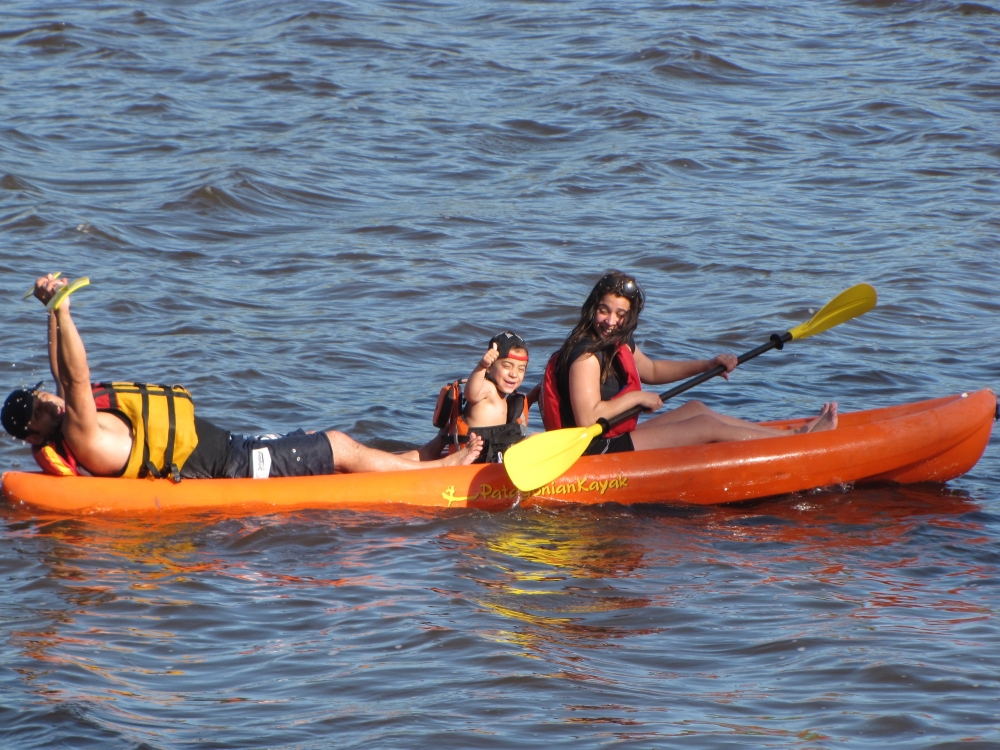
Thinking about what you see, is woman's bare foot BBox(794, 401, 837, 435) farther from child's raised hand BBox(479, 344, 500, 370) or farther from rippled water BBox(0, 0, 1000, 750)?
child's raised hand BBox(479, 344, 500, 370)

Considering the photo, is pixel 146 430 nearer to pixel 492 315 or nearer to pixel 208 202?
pixel 492 315

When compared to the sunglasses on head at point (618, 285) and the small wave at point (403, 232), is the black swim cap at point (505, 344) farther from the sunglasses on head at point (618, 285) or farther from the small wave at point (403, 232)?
the small wave at point (403, 232)

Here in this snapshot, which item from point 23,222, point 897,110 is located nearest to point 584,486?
point 23,222

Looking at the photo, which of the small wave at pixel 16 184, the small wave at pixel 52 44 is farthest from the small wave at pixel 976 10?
the small wave at pixel 16 184

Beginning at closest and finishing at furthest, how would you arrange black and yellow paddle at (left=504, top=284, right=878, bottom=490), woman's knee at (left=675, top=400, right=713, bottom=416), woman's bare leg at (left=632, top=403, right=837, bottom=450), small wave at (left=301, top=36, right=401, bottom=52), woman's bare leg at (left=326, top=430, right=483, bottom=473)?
black and yellow paddle at (left=504, top=284, right=878, bottom=490)
woman's bare leg at (left=326, top=430, right=483, bottom=473)
woman's bare leg at (left=632, top=403, right=837, bottom=450)
woman's knee at (left=675, top=400, right=713, bottom=416)
small wave at (left=301, top=36, right=401, bottom=52)

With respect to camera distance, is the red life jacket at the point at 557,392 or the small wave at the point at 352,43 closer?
the red life jacket at the point at 557,392

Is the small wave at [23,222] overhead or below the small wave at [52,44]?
below

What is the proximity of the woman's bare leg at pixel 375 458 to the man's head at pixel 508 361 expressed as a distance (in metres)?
0.29

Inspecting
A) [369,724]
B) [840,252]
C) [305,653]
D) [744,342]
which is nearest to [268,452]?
[305,653]

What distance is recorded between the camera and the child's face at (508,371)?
210 inches

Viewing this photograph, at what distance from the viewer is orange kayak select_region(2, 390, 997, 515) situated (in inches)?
→ 197

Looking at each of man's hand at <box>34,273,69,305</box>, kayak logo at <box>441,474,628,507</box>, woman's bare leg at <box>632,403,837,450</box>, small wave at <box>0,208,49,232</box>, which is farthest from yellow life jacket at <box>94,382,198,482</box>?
small wave at <box>0,208,49,232</box>

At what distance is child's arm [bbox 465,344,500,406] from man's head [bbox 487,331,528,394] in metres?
0.02

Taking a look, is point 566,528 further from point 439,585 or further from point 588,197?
point 588,197
